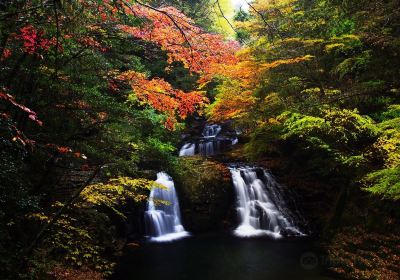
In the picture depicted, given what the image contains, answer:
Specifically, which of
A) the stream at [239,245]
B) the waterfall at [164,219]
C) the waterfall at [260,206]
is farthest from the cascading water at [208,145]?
the waterfall at [164,219]

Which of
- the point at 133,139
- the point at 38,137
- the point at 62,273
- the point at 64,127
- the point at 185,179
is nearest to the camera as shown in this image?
the point at 38,137

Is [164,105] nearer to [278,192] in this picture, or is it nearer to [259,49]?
[259,49]

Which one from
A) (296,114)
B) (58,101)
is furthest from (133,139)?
(296,114)

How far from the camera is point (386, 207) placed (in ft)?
39.7

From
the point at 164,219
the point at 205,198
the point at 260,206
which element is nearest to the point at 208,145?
the point at 205,198

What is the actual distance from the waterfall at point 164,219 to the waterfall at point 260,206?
2.46 m

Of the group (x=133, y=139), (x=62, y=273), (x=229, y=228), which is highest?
(x=133, y=139)

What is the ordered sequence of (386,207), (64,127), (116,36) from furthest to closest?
(386,207)
(64,127)
(116,36)

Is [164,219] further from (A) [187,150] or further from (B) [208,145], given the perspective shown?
(B) [208,145]

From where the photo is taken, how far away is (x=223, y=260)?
1073cm

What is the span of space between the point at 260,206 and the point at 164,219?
13.7ft

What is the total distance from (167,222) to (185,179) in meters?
2.17

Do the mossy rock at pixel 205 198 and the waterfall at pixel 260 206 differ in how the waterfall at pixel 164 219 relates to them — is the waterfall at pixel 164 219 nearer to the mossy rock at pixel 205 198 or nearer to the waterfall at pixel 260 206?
the mossy rock at pixel 205 198

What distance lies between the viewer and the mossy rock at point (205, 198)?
46.1ft
